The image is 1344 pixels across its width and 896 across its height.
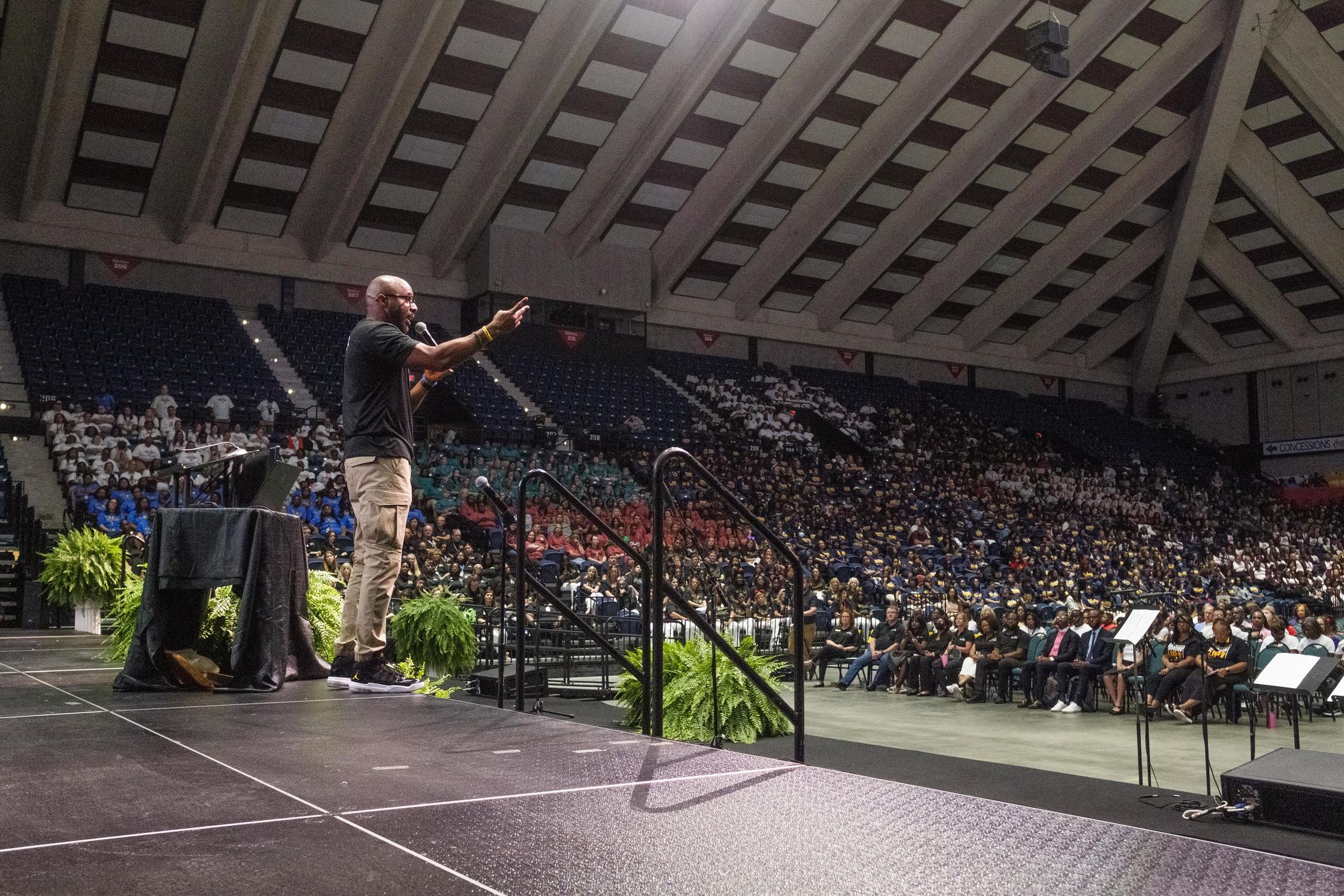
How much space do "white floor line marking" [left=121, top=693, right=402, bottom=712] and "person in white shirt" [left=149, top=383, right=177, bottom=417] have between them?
1350 cm

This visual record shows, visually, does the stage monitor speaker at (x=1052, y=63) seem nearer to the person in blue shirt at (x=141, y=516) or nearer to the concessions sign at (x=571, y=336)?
the concessions sign at (x=571, y=336)

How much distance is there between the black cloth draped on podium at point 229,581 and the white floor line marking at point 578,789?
2.43m

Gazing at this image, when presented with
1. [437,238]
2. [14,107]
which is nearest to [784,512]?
[437,238]

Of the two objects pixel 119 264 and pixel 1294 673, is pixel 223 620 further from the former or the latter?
pixel 119 264

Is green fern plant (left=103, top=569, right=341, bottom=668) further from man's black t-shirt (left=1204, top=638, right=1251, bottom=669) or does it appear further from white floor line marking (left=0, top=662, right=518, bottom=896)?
man's black t-shirt (left=1204, top=638, right=1251, bottom=669)

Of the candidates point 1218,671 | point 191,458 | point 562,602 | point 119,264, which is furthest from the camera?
point 119,264

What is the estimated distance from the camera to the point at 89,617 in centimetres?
1041

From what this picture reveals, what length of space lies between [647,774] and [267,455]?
2.86 metres

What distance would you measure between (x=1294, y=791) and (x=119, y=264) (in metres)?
21.3

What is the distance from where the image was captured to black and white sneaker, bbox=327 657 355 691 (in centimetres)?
459

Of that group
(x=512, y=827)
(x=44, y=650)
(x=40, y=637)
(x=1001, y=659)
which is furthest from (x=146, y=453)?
(x=512, y=827)

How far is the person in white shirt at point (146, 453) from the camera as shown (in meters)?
14.8

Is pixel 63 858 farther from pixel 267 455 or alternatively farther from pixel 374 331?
pixel 267 455

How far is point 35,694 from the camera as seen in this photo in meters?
4.35
